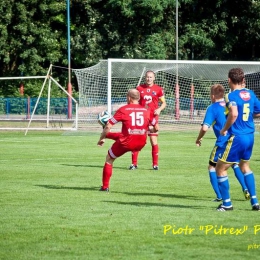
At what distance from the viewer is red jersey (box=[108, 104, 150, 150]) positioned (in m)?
13.0

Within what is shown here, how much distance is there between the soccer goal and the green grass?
14244 millimetres

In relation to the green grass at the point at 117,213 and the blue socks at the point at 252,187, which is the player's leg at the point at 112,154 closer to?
the green grass at the point at 117,213

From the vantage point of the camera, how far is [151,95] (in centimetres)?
1850

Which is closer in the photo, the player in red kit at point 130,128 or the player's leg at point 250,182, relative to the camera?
the player's leg at point 250,182

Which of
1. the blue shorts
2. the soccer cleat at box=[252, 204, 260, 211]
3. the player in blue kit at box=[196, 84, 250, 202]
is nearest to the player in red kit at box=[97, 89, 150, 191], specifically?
the player in blue kit at box=[196, 84, 250, 202]

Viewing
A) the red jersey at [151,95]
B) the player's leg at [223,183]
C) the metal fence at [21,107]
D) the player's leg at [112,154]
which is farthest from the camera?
the metal fence at [21,107]

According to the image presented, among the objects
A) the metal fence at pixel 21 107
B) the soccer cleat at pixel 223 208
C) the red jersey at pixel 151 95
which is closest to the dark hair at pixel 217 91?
the soccer cleat at pixel 223 208

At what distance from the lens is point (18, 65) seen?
5712 cm

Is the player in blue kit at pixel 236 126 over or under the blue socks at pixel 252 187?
over

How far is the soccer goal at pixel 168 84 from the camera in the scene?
33531 mm

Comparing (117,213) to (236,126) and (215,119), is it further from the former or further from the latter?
(215,119)

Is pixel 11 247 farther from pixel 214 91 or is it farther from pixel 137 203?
pixel 214 91

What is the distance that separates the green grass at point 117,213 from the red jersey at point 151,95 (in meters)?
1.43

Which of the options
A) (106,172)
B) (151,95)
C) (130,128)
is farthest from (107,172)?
(151,95)
